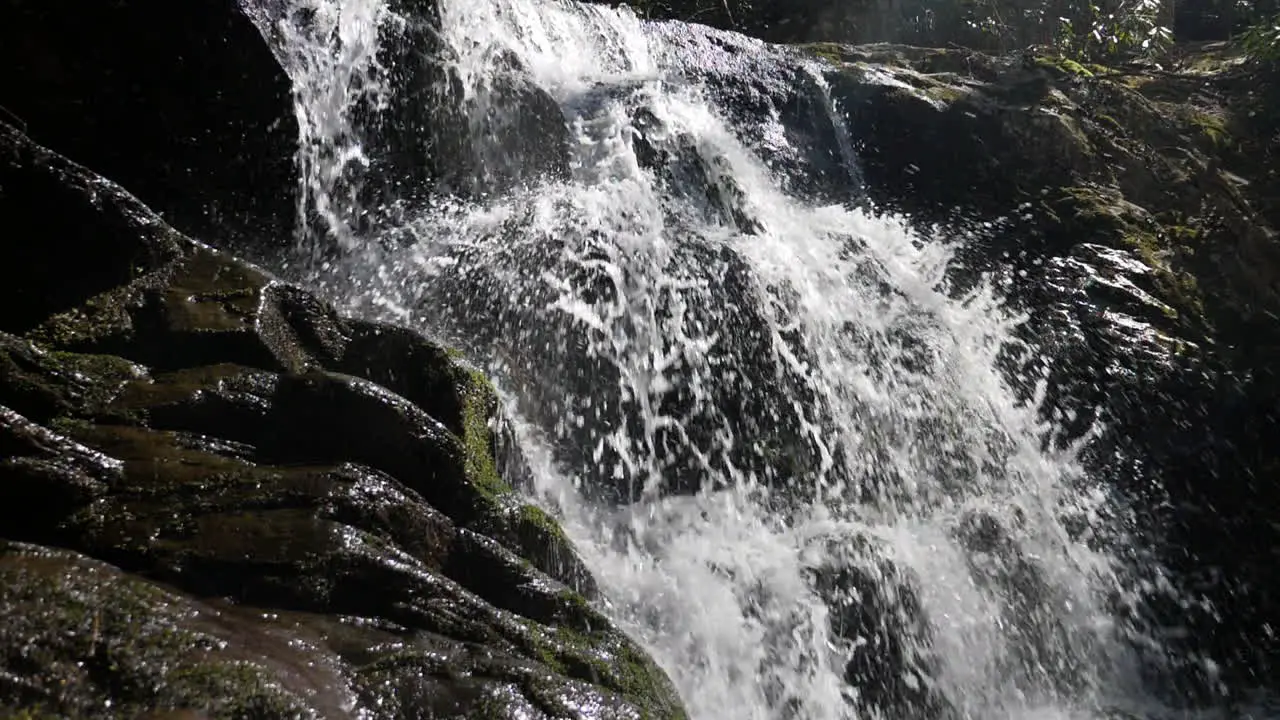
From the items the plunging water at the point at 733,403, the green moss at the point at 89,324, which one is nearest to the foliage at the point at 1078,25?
the plunging water at the point at 733,403

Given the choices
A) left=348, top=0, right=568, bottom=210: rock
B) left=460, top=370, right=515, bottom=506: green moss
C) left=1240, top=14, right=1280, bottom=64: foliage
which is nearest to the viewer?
left=460, top=370, right=515, bottom=506: green moss

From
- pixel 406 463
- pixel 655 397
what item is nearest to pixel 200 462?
pixel 406 463

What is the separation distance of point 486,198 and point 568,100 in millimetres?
1624

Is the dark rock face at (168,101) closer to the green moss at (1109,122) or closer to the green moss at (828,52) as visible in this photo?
the green moss at (828,52)

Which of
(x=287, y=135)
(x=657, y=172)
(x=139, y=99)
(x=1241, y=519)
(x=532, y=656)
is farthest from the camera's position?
(x=657, y=172)

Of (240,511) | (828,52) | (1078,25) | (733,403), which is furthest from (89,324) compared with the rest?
(1078,25)

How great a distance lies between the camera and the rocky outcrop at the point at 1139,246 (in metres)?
6.50

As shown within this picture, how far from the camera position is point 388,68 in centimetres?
656

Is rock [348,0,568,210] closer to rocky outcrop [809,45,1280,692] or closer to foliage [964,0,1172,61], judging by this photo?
rocky outcrop [809,45,1280,692]

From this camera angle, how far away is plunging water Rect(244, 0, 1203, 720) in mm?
5145

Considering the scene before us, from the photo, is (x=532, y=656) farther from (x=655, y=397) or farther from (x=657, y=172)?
(x=657, y=172)

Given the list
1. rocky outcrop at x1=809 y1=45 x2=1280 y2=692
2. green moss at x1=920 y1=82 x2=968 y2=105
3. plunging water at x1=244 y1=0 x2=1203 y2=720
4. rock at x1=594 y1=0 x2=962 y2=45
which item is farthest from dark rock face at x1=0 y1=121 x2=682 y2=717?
rock at x1=594 y1=0 x2=962 y2=45

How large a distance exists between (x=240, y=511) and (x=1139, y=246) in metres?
7.98

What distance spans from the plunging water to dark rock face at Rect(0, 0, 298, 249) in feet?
0.97
